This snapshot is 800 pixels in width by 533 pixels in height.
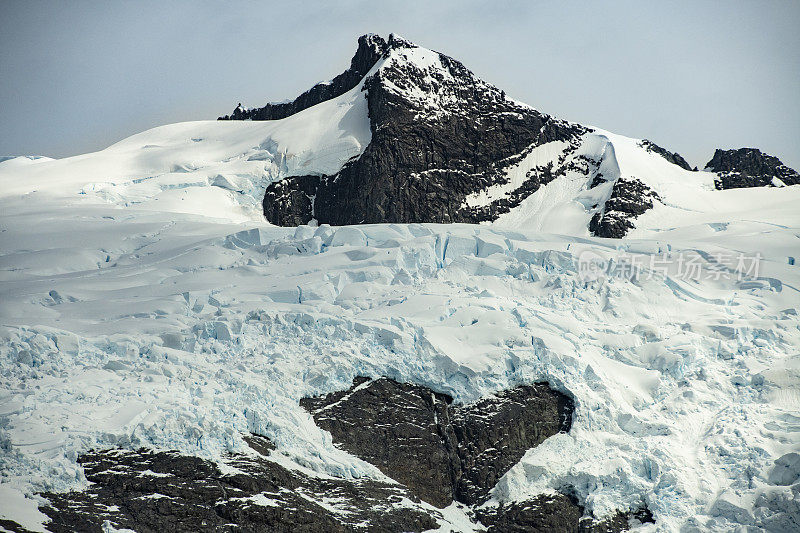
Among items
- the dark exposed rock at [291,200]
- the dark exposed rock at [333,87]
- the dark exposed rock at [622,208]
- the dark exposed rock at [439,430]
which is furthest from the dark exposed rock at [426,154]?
the dark exposed rock at [439,430]

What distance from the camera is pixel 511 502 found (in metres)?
33.3

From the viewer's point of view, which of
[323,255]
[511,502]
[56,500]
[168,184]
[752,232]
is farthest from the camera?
[168,184]

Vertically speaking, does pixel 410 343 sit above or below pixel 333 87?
below

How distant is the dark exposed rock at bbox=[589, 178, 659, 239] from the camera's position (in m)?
55.2

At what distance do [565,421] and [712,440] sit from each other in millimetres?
5376

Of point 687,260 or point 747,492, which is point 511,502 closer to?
point 747,492

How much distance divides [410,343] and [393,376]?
146 cm

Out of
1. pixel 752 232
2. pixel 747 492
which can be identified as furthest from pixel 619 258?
pixel 747 492

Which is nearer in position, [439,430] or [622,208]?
[439,430]

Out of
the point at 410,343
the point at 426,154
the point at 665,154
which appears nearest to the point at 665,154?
the point at 665,154

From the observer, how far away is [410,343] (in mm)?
35938

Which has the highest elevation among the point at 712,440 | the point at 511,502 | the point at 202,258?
the point at 202,258

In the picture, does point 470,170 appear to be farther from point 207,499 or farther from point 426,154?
point 207,499

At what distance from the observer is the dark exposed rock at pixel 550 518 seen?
32188 mm
